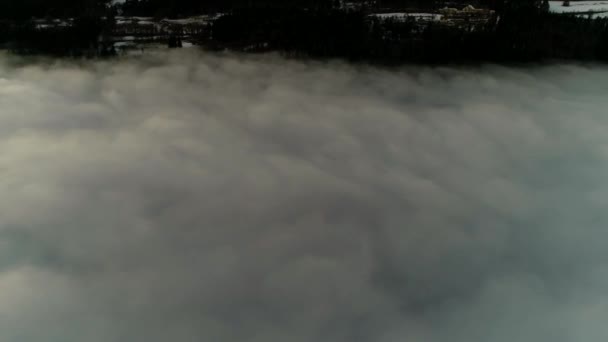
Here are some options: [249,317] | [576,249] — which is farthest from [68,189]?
[576,249]

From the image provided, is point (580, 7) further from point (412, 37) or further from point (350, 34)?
point (350, 34)

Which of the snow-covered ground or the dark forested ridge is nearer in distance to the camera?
the dark forested ridge

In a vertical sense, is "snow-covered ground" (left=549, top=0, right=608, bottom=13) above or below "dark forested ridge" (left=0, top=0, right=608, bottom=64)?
above

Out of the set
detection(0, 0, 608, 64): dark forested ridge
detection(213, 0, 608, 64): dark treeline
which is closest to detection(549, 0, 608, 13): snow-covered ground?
detection(0, 0, 608, 64): dark forested ridge

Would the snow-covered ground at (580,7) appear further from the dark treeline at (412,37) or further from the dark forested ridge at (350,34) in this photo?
the dark treeline at (412,37)

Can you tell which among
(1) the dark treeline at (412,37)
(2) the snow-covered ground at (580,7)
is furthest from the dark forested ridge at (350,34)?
(2) the snow-covered ground at (580,7)

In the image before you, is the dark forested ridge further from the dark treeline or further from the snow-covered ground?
the snow-covered ground
